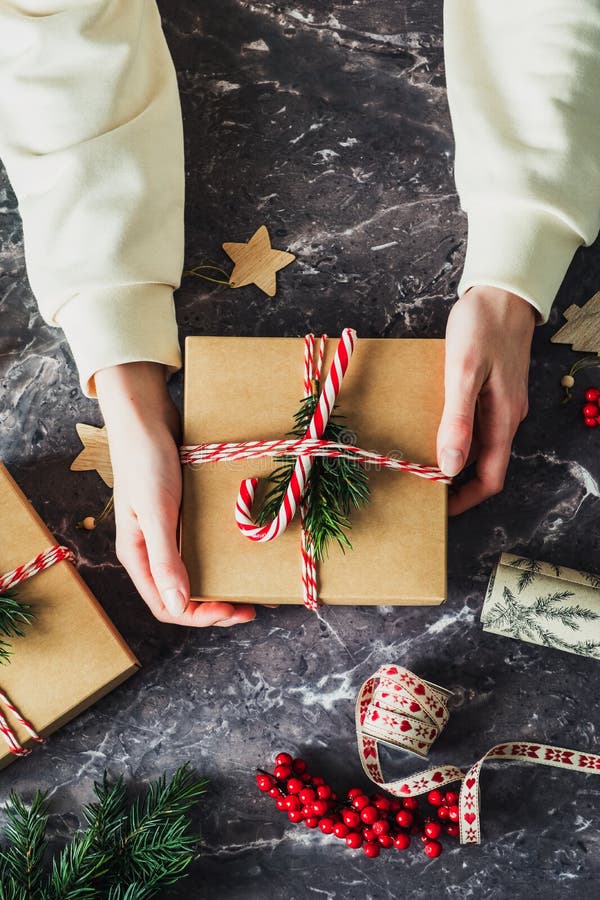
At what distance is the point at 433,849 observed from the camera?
1223 mm

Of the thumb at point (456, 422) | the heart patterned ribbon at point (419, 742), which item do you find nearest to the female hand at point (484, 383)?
the thumb at point (456, 422)

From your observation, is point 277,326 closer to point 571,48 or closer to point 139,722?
point 571,48

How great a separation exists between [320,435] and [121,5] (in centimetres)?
73

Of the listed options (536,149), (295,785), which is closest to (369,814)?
(295,785)

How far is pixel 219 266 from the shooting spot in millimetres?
1354

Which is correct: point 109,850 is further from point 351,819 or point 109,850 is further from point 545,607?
point 545,607

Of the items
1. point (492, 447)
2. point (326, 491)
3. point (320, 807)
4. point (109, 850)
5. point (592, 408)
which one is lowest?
point (320, 807)

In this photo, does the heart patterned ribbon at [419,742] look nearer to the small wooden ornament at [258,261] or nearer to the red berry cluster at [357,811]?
the red berry cluster at [357,811]

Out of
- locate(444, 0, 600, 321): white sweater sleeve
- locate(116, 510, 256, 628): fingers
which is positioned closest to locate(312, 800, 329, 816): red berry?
locate(116, 510, 256, 628): fingers

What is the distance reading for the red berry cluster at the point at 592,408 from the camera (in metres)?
1.31

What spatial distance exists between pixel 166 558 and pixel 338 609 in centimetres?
39

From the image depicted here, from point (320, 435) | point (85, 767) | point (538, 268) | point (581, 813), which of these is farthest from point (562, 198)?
point (85, 767)

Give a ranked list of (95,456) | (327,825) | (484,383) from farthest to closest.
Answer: (95,456) → (327,825) → (484,383)

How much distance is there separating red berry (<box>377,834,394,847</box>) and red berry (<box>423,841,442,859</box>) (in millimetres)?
57
